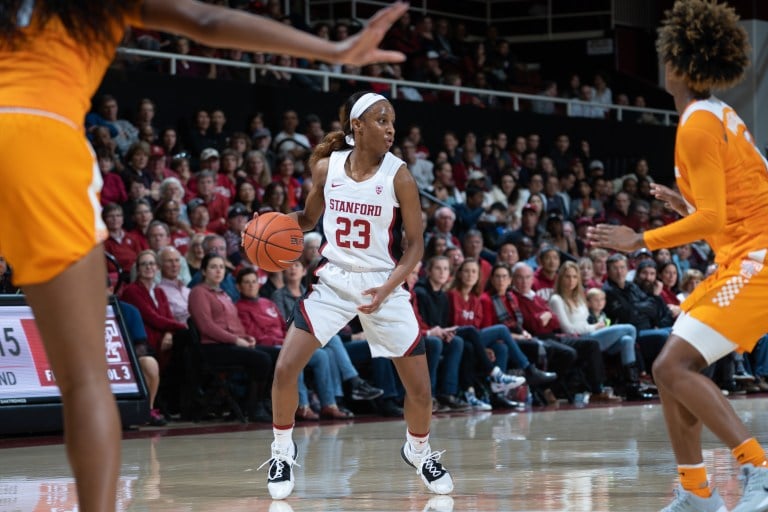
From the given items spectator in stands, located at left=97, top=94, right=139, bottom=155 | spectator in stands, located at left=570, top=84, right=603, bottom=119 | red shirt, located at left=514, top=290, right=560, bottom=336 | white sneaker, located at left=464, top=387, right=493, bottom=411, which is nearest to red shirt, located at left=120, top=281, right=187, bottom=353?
spectator in stands, located at left=97, top=94, right=139, bottom=155

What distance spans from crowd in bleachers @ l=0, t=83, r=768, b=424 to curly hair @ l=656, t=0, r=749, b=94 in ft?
18.1

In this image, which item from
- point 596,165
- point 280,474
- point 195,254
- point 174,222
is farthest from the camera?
point 596,165

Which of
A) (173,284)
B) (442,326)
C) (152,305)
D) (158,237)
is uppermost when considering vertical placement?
(158,237)

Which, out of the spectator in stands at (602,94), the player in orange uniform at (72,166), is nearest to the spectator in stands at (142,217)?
the player in orange uniform at (72,166)

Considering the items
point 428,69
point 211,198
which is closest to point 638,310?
point 211,198

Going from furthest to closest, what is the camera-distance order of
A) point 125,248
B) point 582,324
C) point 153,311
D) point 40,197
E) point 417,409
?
1. point 582,324
2. point 125,248
3. point 153,311
4. point 417,409
5. point 40,197

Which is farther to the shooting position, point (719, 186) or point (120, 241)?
point (120, 241)

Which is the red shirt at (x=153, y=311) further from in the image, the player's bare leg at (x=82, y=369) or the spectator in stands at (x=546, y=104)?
the spectator in stands at (x=546, y=104)

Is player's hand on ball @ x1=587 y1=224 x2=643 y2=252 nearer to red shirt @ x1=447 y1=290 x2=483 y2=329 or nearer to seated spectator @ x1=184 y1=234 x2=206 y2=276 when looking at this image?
seated spectator @ x1=184 y1=234 x2=206 y2=276

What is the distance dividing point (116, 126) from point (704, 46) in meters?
8.86

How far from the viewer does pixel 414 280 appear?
39.0 feet

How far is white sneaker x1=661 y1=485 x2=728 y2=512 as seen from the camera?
455 cm

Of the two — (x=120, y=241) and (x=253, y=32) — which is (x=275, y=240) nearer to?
(x=253, y=32)

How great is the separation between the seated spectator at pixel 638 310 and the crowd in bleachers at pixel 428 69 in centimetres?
451
